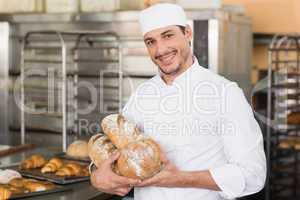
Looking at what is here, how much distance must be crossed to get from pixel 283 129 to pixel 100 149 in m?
2.42

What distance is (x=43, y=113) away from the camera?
371 centimetres

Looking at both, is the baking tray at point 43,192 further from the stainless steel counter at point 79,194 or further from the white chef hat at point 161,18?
the white chef hat at point 161,18

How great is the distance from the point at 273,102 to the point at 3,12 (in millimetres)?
2292

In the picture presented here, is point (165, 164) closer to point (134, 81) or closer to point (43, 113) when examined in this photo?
point (134, 81)

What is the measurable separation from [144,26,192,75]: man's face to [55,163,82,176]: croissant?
828 mm

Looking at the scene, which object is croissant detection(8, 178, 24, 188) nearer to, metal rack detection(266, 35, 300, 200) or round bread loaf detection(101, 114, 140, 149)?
round bread loaf detection(101, 114, 140, 149)

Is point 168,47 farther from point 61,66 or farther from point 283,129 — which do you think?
point 283,129

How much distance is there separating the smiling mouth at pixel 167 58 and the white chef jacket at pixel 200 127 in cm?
10

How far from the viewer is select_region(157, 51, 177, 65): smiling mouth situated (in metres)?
1.56

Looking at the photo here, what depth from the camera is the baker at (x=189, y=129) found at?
1.46 metres

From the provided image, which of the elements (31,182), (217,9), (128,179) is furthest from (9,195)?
(217,9)

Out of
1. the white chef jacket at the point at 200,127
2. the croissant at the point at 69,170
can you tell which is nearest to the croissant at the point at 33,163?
the croissant at the point at 69,170

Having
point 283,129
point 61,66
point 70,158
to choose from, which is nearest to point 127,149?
point 70,158

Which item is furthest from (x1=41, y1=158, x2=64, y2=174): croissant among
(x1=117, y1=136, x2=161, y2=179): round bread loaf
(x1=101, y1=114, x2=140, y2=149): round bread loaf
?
(x1=117, y1=136, x2=161, y2=179): round bread loaf
